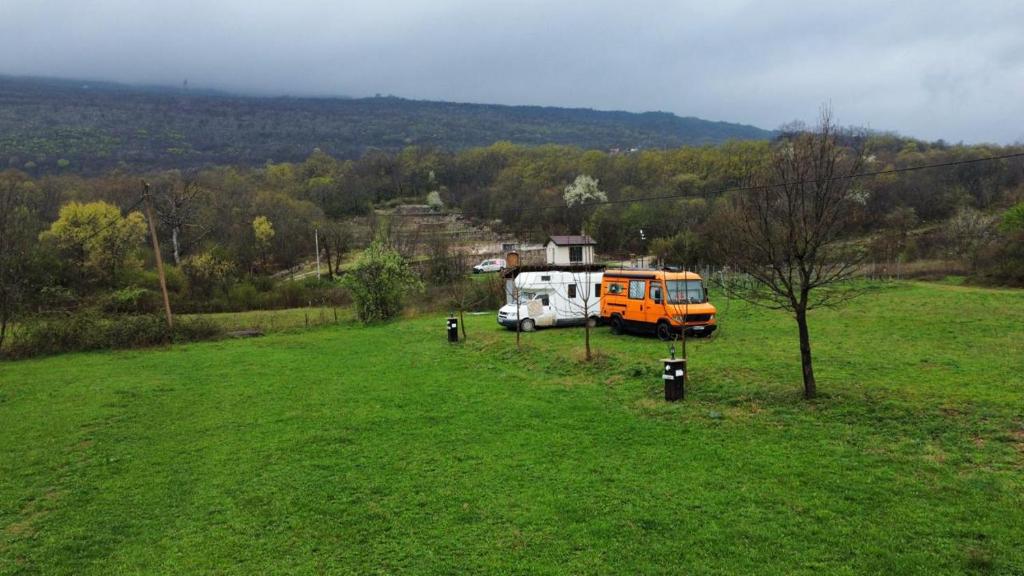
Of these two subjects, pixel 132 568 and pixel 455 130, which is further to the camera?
pixel 455 130

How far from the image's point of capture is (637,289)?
1862cm

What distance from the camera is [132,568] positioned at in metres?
5.84

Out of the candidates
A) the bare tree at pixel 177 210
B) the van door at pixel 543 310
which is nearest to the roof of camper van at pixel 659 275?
the van door at pixel 543 310

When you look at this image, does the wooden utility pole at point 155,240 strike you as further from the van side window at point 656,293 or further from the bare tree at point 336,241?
the bare tree at point 336,241

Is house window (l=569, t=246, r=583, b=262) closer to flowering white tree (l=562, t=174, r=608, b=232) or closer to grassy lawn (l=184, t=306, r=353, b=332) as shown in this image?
flowering white tree (l=562, t=174, r=608, b=232)

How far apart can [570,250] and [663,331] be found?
33052 millimetres

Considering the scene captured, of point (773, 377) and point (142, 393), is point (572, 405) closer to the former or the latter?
point (773, 377)

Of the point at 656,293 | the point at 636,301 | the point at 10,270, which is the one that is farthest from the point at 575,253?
the point at 10,270

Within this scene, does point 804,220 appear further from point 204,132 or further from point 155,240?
point 204,132

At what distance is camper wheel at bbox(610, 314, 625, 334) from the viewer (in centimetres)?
1916

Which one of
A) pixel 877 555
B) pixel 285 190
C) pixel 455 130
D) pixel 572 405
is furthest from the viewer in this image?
pixel 455 130

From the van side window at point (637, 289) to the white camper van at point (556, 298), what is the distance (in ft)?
9.68

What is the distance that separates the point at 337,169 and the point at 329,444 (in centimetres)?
9683

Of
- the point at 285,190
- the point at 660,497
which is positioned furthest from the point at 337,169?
the point at 660,497
